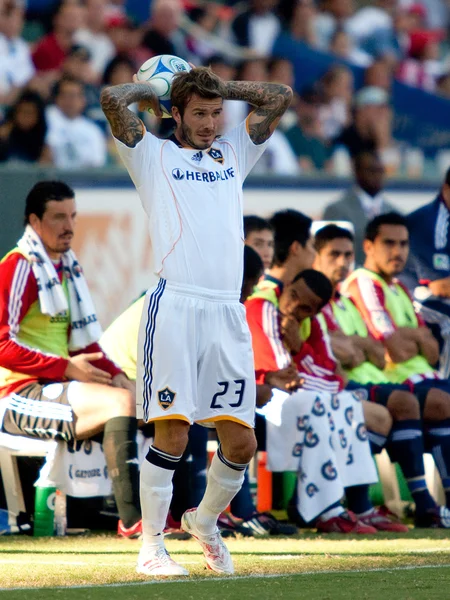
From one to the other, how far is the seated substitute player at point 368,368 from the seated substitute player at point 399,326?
0.07m

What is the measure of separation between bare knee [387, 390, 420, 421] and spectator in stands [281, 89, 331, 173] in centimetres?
649

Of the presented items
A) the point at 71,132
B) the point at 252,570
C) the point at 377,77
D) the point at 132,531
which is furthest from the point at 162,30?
the point at 252,570

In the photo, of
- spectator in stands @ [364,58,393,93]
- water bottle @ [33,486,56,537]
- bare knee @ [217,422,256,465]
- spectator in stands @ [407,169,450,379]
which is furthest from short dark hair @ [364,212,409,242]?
spectator in stands @ [364,58,393,93]

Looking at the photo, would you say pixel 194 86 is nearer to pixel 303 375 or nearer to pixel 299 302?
pixel 299 302

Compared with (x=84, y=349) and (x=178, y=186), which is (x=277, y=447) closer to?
(x=84, y=349)

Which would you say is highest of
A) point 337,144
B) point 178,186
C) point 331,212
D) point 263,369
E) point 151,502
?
point 337,144

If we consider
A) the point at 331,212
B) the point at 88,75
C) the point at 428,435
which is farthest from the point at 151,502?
the point at 88,75

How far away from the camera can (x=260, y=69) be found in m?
15.2

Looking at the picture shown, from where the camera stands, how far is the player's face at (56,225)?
7508 millimetres

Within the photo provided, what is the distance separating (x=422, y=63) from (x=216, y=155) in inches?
573

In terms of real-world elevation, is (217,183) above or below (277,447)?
above

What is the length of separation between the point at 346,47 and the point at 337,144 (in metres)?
3.56

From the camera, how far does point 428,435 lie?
28.0 feet

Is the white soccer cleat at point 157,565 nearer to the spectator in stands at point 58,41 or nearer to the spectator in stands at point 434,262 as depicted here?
the spectator in stands at point 434,262
